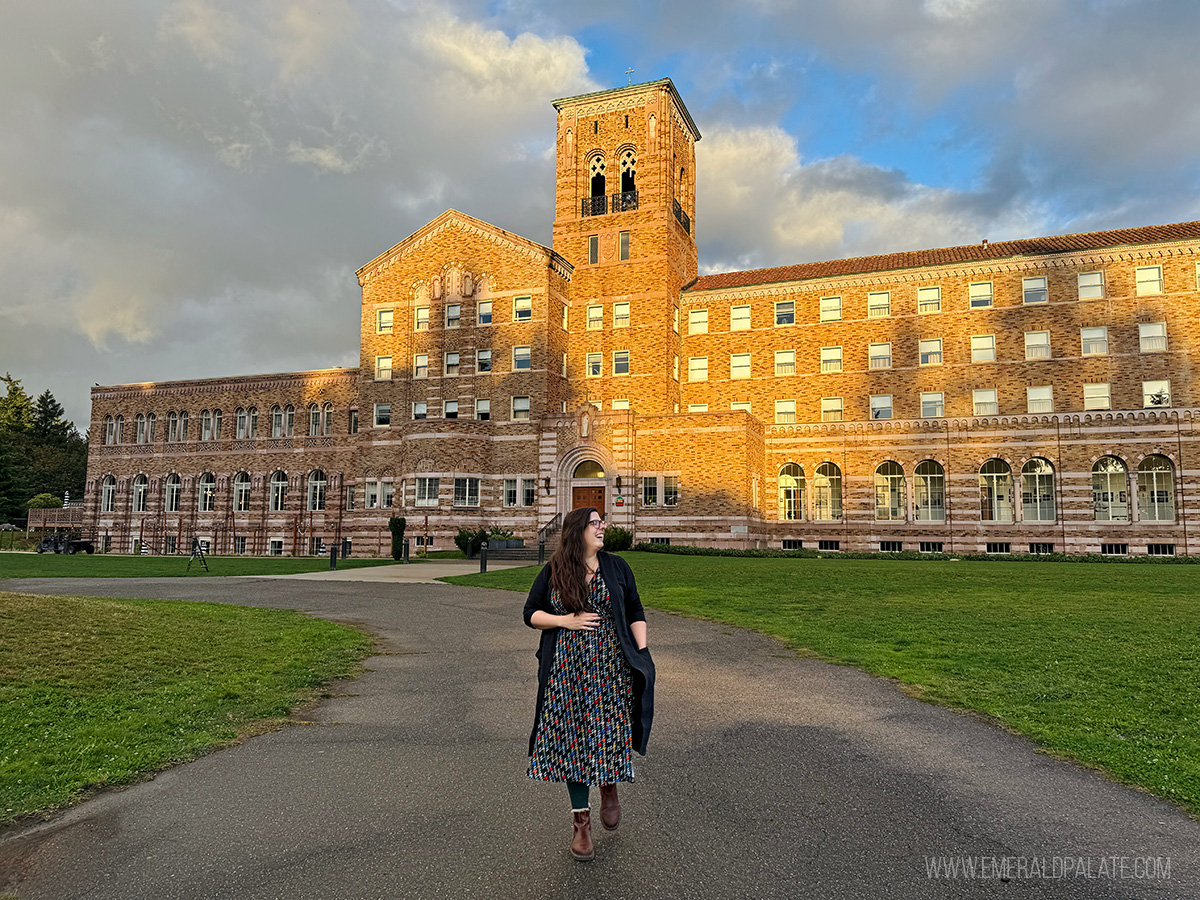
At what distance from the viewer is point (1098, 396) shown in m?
39.5

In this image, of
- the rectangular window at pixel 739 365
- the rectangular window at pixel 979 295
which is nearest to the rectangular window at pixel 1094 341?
the rectangular window at pixel 979 295

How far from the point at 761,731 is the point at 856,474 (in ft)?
118

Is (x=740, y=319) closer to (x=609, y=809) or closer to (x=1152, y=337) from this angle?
(x=1152, y=337)

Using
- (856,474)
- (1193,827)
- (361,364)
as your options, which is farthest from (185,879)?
(361,364)

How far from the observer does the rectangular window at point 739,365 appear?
46062 millimetres

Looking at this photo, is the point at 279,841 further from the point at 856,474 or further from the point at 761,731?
the point at 856,474

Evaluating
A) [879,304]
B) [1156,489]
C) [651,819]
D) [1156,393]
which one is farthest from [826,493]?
[651,819]

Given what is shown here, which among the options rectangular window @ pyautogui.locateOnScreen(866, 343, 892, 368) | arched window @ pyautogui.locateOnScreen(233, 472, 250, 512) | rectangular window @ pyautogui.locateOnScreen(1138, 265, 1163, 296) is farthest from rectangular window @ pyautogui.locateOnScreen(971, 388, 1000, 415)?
arched window @ pyautogui.locateOnScreen(233, 472, 250, 512)

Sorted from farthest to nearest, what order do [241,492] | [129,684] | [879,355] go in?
1. [241,492]
2. [879,355]
3. [129,684]

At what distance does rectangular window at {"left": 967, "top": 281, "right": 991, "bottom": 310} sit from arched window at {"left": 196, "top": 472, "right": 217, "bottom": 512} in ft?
156

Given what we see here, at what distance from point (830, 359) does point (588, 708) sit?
42192 mm

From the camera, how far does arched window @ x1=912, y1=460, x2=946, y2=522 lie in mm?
39969

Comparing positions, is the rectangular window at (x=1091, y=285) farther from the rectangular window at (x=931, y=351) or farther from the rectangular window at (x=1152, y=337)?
the rectangular window at (x=931, y=351)

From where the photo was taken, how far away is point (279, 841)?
5.04m
